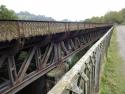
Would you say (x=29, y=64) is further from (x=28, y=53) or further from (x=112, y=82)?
(x=112, y=82)

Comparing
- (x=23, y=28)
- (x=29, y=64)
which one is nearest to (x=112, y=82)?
(x=23, y=28)

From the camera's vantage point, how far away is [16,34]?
6863 mm

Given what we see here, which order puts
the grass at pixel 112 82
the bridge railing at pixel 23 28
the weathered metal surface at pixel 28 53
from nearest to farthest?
the bridge railing at pixel 23 28 < the grass at pixel 112 82 < the weathered metal surface at pixel 28 53

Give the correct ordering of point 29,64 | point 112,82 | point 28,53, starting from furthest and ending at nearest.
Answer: point 29,64 < point 28,53 < point 112,82

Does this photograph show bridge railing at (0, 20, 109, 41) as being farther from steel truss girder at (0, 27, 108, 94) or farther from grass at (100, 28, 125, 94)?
grass at (100, 28, 125, 94)

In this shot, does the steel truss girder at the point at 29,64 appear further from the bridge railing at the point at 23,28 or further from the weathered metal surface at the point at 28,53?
the bridge railing at the point at 23,28

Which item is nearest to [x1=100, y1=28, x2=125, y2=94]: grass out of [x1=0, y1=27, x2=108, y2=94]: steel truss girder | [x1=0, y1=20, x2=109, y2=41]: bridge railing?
[x1=0, y1=27, x2=108, y2=94]: steel truss girder

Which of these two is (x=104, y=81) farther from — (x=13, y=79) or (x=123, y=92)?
(x=13, y=79)

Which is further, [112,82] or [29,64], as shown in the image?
[29,64]

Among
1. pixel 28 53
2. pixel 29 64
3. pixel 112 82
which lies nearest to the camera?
pixel 112 82

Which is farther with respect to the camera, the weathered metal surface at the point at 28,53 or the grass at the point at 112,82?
the weathered metal surface at the point at 28,53

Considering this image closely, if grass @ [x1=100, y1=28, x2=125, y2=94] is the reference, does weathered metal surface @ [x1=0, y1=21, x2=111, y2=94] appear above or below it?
above

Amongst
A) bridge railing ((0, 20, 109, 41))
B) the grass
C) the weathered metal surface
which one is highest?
bridge railing ((0, 20, 109, 41))

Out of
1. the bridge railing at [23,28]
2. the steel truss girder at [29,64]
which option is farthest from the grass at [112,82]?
the bridge railing at [23,28]
